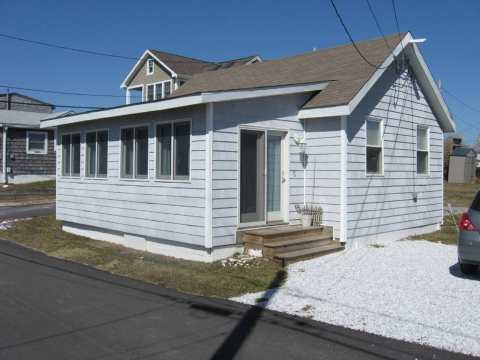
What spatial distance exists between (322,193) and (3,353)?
7.72m

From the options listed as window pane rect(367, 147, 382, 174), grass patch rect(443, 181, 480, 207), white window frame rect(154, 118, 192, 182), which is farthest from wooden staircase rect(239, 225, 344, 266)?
grass patch rect(443, 181, 480, 207)

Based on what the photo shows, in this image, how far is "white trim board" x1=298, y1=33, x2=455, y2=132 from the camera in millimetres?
10961

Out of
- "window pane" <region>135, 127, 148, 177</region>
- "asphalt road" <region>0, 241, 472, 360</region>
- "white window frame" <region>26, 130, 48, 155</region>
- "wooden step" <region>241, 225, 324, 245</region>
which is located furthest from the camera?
"white window frame" <region>26, 130, 48, 155</region>

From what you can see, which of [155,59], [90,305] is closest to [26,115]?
[155,59]

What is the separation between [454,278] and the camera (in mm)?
8734

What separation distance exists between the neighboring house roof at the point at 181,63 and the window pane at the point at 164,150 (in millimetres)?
23139

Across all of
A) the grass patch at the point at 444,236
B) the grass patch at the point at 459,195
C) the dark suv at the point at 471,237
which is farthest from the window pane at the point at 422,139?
the grass patch at the point at 459,195

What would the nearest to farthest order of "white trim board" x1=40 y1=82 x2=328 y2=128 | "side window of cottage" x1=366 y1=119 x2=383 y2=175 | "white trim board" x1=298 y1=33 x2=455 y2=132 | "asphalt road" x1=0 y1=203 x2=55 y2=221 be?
"white trim board" x1=40 y1=82 x2=328 y2=128 → "white trim board" x1=298 y1=33 x2=455 y2=132 → "side window of cottage" x1=366 y1=119 x2=383 y2=175 → "asphalt road" x1=0 y1=203 x2=55 y2=221

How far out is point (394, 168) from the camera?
12859 mm

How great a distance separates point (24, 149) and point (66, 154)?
16675mm

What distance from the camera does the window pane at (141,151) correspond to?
11711 mm

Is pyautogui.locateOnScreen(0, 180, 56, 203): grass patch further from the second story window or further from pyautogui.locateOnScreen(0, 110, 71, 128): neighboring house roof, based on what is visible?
the second story window

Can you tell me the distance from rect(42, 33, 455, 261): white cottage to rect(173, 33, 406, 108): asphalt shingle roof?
0.06 metres

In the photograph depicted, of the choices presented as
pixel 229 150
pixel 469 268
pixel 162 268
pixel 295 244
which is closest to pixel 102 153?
pixel 229 150
